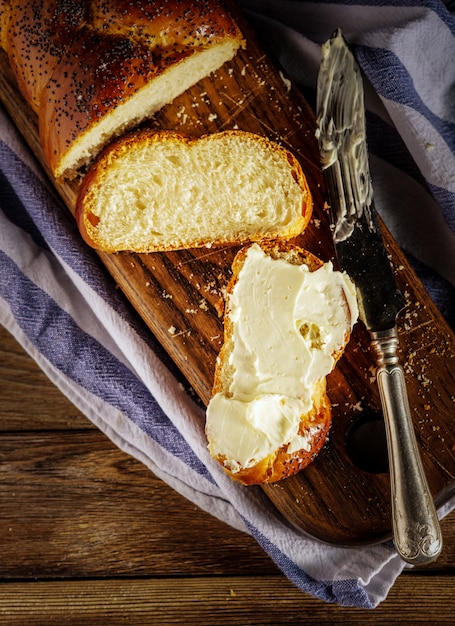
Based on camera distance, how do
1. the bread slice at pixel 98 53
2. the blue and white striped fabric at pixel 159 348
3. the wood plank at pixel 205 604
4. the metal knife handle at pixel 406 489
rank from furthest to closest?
1. the wood plank at pixel 205 604
2. the blue and white striped fabric at pixel 159 348
3. the bread slice at pixel 98 53
4. the metal knife handle at pixel 406 489

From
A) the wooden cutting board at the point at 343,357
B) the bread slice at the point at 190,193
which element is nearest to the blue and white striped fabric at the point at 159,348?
the wooden cutting board at the point at 343,357

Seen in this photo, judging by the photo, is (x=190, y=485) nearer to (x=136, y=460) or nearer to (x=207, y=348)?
(x=136, y=460)

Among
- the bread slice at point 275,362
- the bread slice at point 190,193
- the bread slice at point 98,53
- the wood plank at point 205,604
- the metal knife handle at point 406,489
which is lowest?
the wood plank at point 205,604

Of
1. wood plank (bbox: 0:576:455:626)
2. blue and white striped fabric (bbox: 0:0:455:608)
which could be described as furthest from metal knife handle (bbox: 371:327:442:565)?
wood plank (bbox: 0:576:455:626)

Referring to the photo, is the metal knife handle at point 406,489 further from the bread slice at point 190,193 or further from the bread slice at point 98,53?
the bread slice at point 98,53

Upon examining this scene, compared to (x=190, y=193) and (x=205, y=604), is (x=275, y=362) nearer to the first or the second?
(x=190, y=193)

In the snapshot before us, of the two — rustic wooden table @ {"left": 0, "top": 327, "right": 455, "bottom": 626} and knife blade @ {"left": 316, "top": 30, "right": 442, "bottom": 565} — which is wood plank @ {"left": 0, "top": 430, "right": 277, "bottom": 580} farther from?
knife blade @ {"left": 316, "top": 30, "right": 442, "bottom": 565}

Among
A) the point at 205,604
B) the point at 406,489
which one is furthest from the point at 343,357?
the point at 205,604
